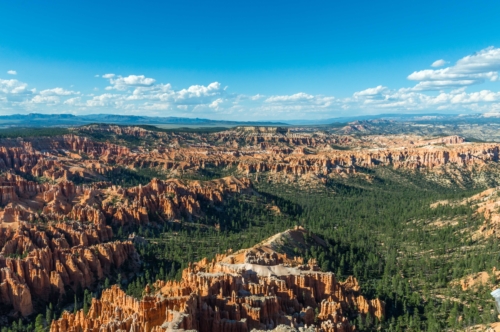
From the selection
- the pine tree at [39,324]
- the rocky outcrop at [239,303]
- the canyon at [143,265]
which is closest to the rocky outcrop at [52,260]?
the canyon at [143,265]

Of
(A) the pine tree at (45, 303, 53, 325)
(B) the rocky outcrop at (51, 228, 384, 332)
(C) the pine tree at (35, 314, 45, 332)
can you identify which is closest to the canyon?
(B) the rocky outcrop at (51, 228, 384, 332)

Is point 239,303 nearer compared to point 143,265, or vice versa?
point 239,303

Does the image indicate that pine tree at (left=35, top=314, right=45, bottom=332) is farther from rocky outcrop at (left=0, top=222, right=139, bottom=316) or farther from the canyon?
rocky outcrop at (left=0, top=222, right=139, bottom=316)

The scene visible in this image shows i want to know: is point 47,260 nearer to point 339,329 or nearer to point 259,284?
Answer: point 259,284

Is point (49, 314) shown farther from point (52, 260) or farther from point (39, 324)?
point (52, 260)

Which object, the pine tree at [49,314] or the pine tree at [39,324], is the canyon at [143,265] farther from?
the pine tree at [39,324]

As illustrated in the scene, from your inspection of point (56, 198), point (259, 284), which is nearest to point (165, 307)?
point (259, 284)

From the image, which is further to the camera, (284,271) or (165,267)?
(165,267)

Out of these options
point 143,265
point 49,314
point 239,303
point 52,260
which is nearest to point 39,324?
point 49,314
